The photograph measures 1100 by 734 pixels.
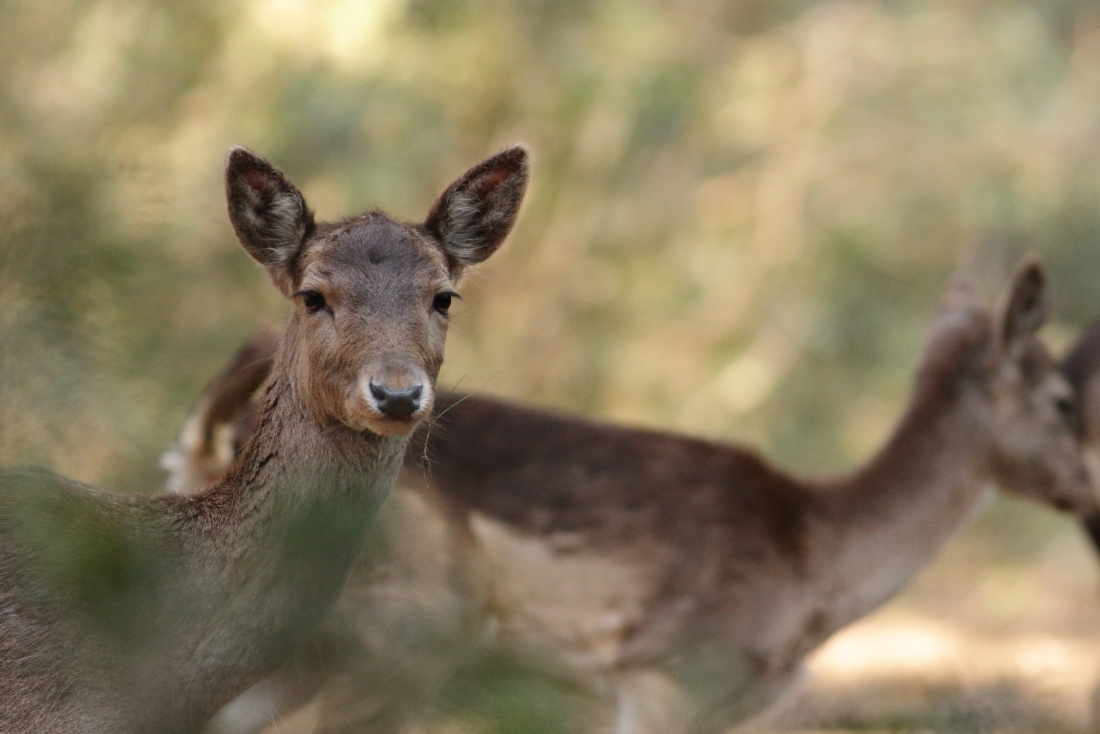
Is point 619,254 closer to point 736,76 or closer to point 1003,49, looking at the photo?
point 736,76

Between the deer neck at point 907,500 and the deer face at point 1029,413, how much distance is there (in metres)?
0.12

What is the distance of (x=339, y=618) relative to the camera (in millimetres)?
5074

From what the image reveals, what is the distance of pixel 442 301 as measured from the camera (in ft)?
12.0

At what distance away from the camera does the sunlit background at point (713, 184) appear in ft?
22.6

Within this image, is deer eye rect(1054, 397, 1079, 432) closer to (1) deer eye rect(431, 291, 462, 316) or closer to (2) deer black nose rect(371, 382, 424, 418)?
(1) deer eye rect(431, 291, 462, 316)

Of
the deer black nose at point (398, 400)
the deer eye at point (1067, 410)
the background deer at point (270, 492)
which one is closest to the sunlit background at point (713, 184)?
the background deer at point (270, 492)

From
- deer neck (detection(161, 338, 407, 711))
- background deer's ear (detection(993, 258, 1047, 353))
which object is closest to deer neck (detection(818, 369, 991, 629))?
background deer's ear (detection(993, 258, 1047, 353))

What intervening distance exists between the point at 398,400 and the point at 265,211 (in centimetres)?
83

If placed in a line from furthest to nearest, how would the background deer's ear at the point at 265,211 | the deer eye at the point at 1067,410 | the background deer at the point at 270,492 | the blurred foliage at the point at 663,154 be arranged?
the blurred foliage at the point at 663,154
the deer eye at the point at 1067,410
the background deer's ear at the point at 265,211
the background deer at the point at 270,492

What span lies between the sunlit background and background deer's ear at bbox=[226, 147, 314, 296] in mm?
582

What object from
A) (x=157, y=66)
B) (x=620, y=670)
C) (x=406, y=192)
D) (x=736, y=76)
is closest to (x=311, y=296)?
(x=620, y=670)

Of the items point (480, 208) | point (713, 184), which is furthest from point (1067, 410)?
point (713, 184)

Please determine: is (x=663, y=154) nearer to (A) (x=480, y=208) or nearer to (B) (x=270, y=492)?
(A) (x=480, y=208)

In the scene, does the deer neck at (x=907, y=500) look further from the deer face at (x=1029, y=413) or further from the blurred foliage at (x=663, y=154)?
the blurred foliage at (x=663, y=154)
